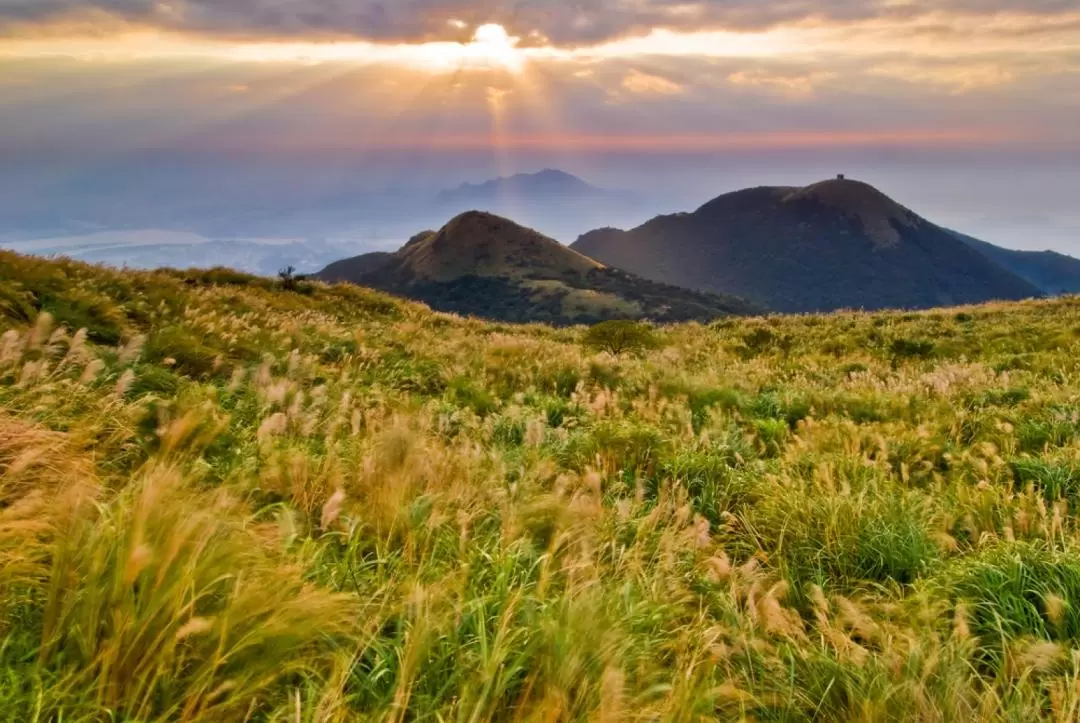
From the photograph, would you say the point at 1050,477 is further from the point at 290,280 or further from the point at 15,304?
the point at 290,280

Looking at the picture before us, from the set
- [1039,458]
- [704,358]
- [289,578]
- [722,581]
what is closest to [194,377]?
[289,578]

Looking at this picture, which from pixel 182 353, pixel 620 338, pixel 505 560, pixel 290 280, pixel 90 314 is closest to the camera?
pixel 505 560

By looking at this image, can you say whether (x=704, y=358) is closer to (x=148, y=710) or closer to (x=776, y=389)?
(x=776, y=389)

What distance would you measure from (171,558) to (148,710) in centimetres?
52

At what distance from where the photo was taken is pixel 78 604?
6.98 ft

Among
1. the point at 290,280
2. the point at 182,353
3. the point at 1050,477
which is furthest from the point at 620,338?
the point at 1050,477

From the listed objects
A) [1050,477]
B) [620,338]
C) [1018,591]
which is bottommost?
[620,338]

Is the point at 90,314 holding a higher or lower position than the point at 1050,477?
lower

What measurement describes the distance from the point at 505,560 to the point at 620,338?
19257 mm

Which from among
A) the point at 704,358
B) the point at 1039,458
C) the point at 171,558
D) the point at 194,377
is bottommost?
the point at 704,358

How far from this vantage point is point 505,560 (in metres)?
3.11

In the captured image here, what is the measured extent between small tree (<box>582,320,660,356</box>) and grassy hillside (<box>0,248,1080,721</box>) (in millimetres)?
12936

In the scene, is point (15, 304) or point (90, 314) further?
point (90, 314)

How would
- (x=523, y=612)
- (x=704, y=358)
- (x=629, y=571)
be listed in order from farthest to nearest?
(x=704, y=358) → (x=629, y=571) → (x=523, y=612)
